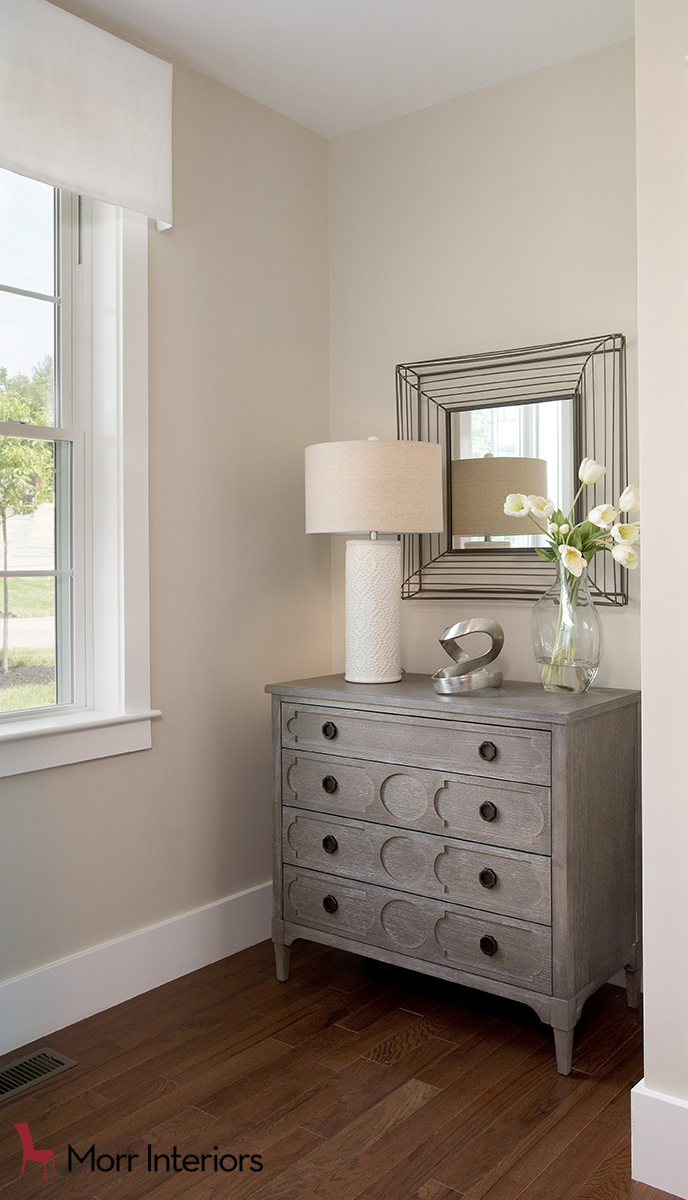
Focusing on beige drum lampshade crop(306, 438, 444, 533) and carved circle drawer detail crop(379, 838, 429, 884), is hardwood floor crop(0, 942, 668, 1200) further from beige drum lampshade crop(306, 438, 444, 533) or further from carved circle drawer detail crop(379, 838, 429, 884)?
beige drum lampshade crop(306, 438, 444, 533)

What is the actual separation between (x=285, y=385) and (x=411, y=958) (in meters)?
1.79

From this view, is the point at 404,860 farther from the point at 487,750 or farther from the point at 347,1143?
the point at 347,1143

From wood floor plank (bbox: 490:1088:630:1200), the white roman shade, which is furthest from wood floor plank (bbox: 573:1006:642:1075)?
the white roman shade

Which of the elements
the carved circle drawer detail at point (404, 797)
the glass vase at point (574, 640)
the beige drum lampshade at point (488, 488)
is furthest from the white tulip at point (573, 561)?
the carved circle drawer detail at point (404, 797)

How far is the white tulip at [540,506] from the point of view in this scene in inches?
95.1

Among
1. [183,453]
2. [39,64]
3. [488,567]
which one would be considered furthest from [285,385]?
[39,64]

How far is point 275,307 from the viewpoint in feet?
9.77

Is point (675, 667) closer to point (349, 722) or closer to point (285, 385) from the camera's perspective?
point (349, 722)

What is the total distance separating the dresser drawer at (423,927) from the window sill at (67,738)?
595 millimetres

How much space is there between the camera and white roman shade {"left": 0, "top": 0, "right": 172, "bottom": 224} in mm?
2145

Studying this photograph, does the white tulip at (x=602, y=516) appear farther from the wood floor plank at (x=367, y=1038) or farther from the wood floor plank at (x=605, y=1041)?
the wood floor plank at (x=367, y=1038)

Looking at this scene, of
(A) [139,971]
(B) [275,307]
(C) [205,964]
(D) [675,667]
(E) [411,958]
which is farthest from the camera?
(B) [275,307]

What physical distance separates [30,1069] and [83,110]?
2.31 meters

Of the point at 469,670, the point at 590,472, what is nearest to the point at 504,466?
the point at 590,472
